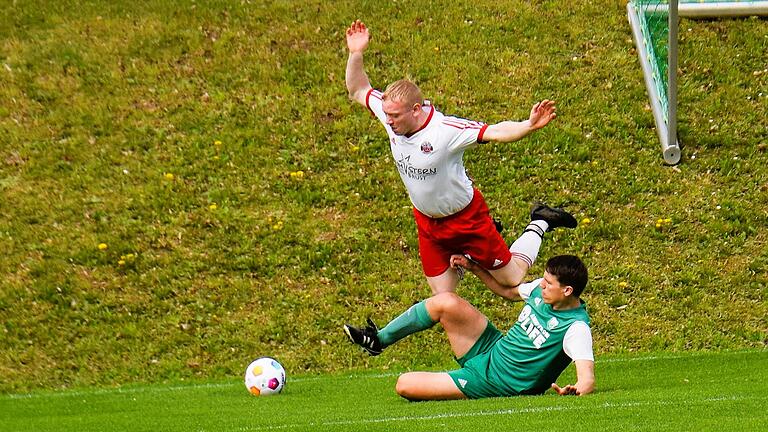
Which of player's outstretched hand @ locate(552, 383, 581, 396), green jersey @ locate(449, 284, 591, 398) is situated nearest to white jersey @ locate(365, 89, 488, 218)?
green jersey @ locate(449, 284, 591, 398)

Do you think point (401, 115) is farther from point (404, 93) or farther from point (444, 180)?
point (444, 180)

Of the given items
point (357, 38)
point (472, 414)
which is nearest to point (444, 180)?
point (357, 38)

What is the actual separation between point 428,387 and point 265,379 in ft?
5.13

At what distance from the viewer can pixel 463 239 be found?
8219mm

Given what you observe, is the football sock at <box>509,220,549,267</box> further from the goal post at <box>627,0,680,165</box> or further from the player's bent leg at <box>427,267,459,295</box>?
the goal post at <box>627,0,680,165</box>

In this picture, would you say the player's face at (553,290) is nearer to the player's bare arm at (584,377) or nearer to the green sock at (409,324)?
the player's bare arm at (584,377)

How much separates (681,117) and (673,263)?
2.71 metres

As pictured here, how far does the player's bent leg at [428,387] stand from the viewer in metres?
7.14

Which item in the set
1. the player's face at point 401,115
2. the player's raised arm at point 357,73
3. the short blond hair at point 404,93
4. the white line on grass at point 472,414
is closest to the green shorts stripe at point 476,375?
the white line on grass at point 472,414

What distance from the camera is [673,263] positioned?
11406 millimetres

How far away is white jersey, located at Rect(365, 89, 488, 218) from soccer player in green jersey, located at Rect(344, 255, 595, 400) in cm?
93

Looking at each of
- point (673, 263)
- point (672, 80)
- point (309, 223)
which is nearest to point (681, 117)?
point (672, 80)

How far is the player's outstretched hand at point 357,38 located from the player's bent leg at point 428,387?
8.72 ft

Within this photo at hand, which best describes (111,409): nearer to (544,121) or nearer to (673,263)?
(544,121)
